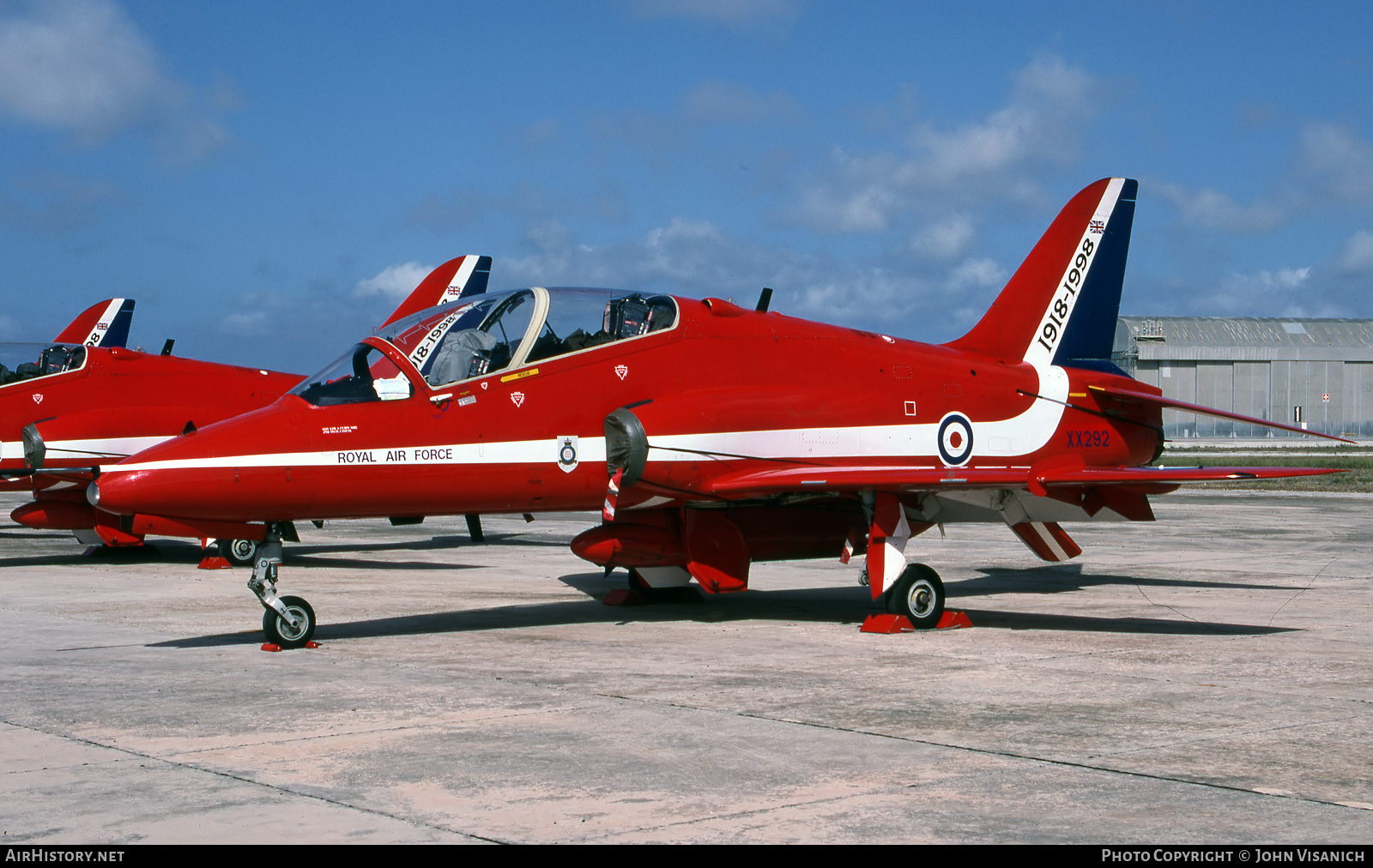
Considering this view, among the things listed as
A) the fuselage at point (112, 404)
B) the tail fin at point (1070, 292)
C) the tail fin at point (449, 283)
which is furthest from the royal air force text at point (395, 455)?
the tail fin at point (449, 283)

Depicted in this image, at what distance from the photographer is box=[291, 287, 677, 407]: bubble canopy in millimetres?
10414

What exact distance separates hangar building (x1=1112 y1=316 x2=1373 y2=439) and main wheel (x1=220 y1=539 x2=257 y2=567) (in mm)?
80137

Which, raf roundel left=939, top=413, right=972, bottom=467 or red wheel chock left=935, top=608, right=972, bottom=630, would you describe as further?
raf roundel left=939, top=413, right=972, bottom=467

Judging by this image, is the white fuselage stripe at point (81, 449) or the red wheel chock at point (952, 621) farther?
the white fuselage stripe at point (81, 449)

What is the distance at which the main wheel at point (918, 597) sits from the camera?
11.5 metres

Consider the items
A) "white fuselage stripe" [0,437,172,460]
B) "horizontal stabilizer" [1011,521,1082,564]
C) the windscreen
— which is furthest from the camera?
"white fuselage stripe" [0,437,172,460]

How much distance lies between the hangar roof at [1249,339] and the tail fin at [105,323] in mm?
73630

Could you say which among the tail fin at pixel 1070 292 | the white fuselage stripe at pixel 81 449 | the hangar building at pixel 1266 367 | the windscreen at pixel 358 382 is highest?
the hangar building at pixel 1266 367

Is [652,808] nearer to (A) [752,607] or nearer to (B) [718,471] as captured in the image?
(B) [718,471]

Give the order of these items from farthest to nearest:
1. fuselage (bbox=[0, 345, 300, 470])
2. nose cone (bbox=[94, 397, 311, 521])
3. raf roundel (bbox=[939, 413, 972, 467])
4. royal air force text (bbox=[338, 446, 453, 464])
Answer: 1. fuselage (bbox=[0, 345, 300, 470])
2. raf roundel (bbox=[939, 413, 972, 467])
3. royal air force text (bbox=[338, 446, 453, 464])
4. nose cone (bbox=[94, 397, 311, 521])

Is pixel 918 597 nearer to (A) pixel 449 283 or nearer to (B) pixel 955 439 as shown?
(B) pixel 955 439

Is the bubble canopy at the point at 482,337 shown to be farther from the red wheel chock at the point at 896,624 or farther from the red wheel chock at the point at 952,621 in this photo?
the red wheel chock at the point at 952,621

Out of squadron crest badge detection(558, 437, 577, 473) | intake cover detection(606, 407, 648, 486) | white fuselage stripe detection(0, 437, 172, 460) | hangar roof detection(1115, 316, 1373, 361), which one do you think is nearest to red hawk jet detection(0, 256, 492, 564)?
white fuselage stripe detection(0, 437, 172, 460)

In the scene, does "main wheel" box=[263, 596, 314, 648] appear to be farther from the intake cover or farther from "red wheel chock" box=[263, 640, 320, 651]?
the intake cover
